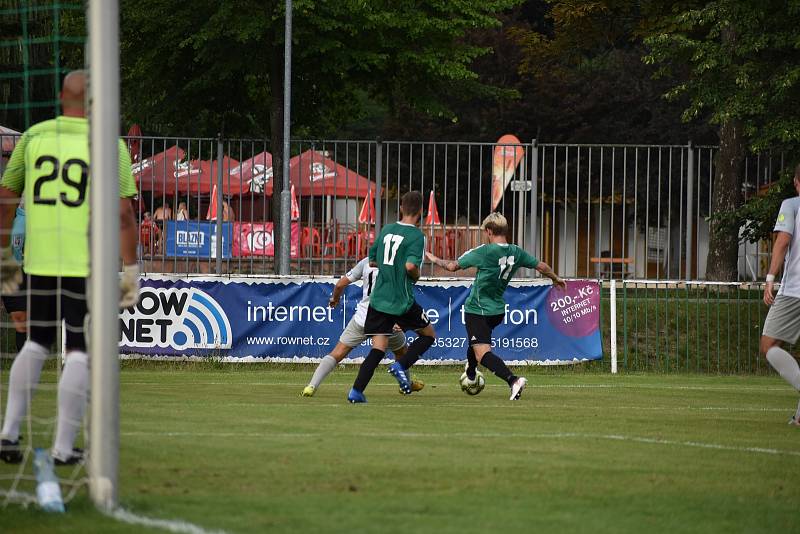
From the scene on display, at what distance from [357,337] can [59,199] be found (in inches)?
265

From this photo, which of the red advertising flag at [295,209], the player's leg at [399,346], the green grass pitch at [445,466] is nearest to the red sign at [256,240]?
the red advertising flag at [295,209]

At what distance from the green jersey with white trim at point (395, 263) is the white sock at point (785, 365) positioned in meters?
Result: 3.20

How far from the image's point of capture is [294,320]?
20.1 metres

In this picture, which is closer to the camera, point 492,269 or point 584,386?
point 492,269

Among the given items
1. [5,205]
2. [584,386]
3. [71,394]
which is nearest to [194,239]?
[584,386]

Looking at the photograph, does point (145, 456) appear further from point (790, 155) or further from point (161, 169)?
point (790, 155)

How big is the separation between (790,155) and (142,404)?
1434 centimetres

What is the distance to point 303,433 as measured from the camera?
30.7 ft

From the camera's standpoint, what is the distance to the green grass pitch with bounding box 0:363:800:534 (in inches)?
239

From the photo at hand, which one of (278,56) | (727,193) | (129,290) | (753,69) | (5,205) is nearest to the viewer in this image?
(129,290)

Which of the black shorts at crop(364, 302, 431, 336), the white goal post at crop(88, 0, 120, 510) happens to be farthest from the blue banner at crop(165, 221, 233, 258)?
the white goal post at crop(88, 0, 120, 510)

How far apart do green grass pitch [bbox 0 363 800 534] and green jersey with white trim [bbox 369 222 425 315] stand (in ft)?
2.90

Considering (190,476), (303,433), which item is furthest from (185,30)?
(190,476)

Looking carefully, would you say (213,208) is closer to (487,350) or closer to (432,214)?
(432,214)
